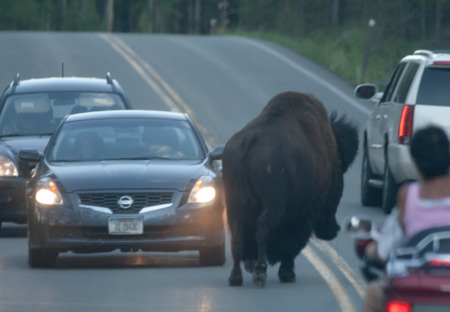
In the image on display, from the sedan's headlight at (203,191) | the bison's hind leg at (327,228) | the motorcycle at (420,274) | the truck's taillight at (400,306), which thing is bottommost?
the bison's hind leg at (327,228)

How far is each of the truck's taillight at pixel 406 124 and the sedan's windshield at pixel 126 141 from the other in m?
2.62

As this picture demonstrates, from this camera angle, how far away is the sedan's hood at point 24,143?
15289 millimetres

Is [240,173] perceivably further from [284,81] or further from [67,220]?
[284,81]

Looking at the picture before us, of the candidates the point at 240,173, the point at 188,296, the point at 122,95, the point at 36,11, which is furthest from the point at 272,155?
the point at 36,11

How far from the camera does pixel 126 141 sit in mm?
13578

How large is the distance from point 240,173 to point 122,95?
21.1 ft

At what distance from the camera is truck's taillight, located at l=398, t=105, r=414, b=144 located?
48.8 ft

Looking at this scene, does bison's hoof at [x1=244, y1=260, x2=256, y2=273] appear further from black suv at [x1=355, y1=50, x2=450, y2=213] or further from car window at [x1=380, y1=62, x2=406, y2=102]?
car window at [x1=380, y1=62, x2=406, y2=102]

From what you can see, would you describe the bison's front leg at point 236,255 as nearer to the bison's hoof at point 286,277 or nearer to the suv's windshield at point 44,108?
the bison's hoof at point 286,277

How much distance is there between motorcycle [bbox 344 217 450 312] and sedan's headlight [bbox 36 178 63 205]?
660 cm

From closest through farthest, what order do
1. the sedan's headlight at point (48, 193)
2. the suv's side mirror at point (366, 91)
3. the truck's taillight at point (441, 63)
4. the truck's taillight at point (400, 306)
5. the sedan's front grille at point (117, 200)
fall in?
the truck's taillight at point (400, 306) → the sedan's front grille at point (117, 200) → the sedan's headlight at point (48, 193) → the truck's taillight at point (441, 63) → the suv's side mirror at point (366, 91)

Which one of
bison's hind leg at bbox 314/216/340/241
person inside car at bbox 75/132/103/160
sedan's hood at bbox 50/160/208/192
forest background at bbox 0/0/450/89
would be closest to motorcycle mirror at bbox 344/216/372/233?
bison's hind leg at bbox 314/216/340/241

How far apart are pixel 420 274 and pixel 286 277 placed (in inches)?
219

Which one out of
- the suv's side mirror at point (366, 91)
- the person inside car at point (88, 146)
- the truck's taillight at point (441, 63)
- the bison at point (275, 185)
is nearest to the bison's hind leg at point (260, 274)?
the bison at point (275, 185)
